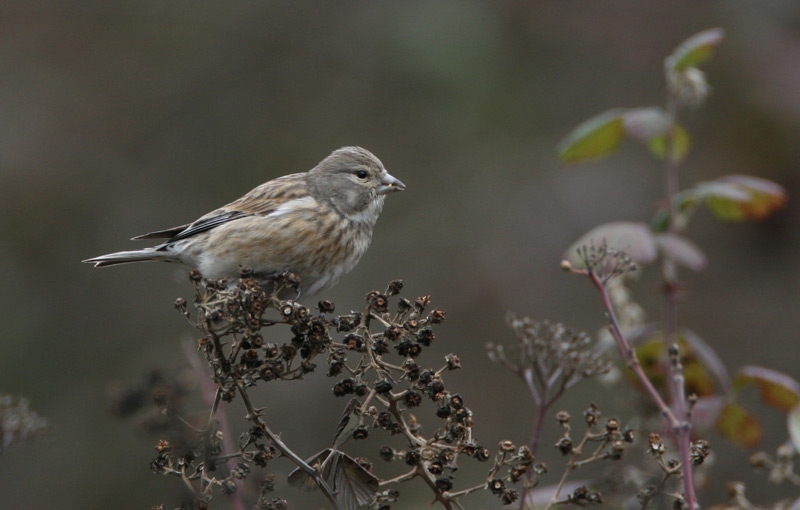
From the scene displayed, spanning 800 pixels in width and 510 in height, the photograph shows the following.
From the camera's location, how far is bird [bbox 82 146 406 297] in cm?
491

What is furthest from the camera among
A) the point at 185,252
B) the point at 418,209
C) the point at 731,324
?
the point at 418,209

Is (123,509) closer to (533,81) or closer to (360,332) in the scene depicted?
(533,81)

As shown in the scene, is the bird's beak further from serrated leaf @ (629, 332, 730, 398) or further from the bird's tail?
serrated leaf @ (629, 332, 730, 398)

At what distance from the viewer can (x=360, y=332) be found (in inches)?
118

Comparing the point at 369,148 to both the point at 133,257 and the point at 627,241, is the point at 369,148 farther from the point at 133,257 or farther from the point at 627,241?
the point at 627,241

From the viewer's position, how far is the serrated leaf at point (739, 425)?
3523 mm

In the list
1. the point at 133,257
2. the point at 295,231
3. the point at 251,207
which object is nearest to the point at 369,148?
the point at 251,207

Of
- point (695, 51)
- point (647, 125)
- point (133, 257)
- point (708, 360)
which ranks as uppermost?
point (133, 257)

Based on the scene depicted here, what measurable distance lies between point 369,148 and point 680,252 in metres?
6.54

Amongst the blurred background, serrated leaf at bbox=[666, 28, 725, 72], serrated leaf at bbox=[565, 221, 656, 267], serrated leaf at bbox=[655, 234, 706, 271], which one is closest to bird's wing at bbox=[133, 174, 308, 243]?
serrated leaf at bbox=[565, 221, 656, 267]

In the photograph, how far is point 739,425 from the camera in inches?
139

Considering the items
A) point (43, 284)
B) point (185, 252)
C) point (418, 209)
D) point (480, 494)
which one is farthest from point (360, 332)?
point (43, 284)

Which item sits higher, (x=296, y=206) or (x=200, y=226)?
(x=200, y=226)

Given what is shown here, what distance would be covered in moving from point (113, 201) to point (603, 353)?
755cm
